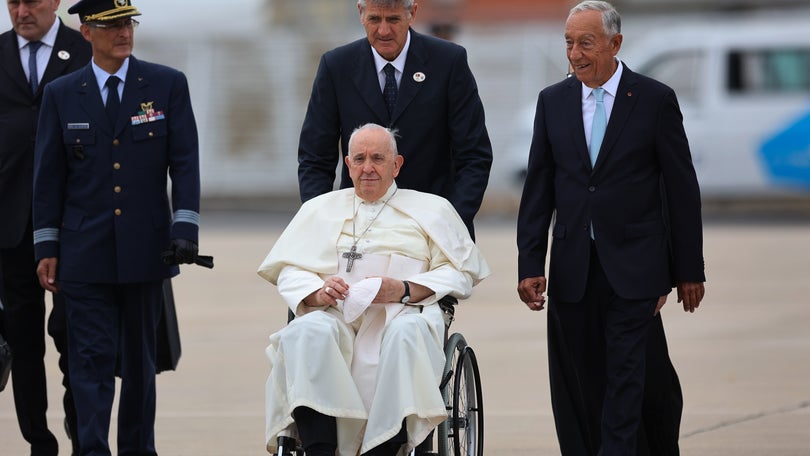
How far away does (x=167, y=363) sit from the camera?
6.85 m

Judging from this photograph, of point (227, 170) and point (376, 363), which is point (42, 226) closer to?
point (376, 363)

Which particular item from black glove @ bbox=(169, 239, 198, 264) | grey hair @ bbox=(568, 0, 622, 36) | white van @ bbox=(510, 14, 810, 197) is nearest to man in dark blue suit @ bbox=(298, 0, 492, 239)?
black glove @ bbox=(169, 239, 198, 264)

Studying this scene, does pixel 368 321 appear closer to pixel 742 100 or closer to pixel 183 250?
pixel 183 250

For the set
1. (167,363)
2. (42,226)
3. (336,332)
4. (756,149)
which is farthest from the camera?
(756,149)

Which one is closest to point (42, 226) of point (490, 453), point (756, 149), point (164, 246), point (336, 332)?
point (164, 246)

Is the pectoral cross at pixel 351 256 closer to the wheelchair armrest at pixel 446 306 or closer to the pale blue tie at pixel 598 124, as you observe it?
the wheelchair armrest at pixel 446 306

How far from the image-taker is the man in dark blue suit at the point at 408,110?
6391 millimetres

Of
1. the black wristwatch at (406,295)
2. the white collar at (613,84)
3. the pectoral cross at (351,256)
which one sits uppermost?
the white collar at (613,84)

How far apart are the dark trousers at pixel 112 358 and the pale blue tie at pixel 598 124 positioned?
1.88 meters

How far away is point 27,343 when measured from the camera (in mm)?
6973

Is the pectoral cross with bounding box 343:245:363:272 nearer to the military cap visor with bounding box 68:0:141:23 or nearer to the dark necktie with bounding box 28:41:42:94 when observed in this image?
the military cap visor with bounding box 68:0:141:23

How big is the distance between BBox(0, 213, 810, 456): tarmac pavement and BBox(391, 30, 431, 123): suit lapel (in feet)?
5.68

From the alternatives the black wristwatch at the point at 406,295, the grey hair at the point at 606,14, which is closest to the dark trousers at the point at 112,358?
the black wristwatch at the point at 406,295

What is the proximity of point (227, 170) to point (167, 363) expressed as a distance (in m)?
16.7
